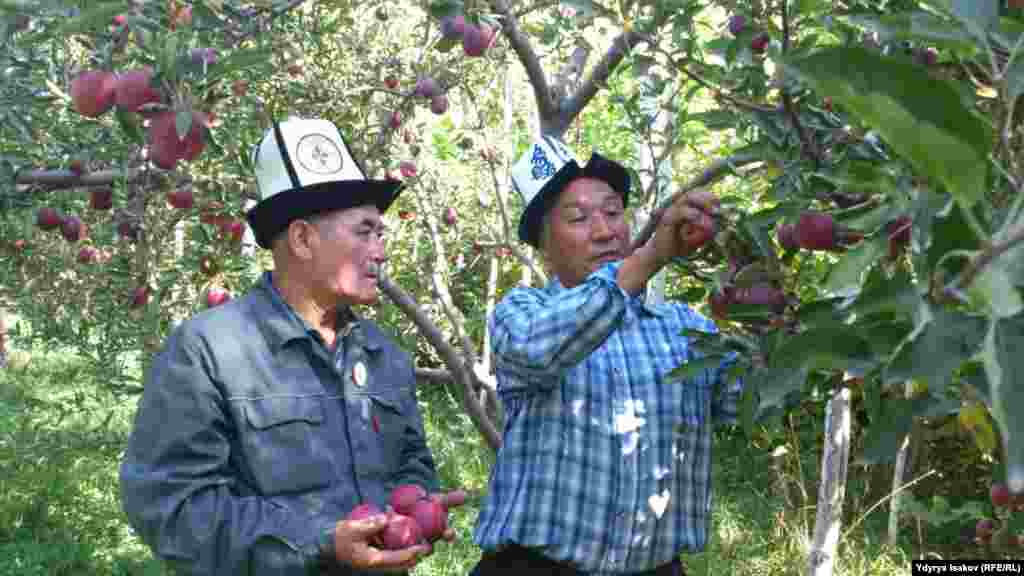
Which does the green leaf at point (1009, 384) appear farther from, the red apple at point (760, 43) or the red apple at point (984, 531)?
the red apple at point (984, 531)

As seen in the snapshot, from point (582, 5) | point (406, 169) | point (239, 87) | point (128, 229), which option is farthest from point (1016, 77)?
point (406, 169)

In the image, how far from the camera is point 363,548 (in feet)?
5.97

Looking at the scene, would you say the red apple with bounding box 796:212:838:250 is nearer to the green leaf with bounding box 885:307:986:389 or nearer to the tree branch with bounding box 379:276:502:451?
the green leaf with bounding box 885:307:986:389

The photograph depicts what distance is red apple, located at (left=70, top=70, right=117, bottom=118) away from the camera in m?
1.98

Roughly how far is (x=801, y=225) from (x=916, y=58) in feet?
0.95

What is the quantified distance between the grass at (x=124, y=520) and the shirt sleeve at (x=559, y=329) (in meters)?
2.43

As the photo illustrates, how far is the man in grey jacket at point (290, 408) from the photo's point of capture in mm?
1853

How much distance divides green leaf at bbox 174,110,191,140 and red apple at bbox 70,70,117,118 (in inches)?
6.7

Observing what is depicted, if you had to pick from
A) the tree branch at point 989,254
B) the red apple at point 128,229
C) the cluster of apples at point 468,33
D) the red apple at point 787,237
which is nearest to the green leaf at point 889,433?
the tree branch at point 989,254

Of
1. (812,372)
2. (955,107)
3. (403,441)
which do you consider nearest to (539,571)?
(403,441)

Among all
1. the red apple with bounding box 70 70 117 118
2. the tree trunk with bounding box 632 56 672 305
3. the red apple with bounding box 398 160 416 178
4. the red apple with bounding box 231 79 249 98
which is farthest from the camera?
the red apple with bounding box 398 160 416 178

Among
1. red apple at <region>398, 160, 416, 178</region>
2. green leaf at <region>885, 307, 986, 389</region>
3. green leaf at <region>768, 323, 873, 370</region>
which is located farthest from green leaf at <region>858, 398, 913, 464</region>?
red apple at <region>398, 160, 416, 178</region>

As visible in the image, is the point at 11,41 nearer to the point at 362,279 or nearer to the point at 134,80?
the point at 134,80

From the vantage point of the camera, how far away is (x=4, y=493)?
227 inches
